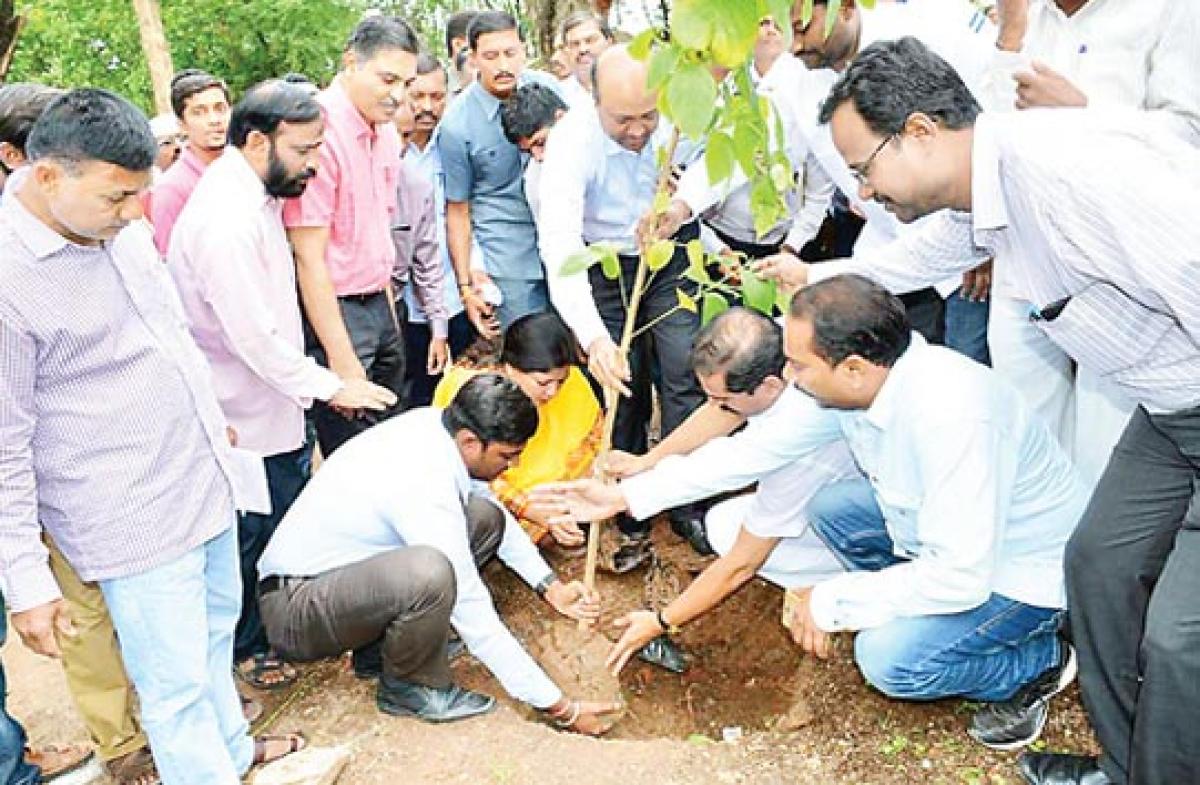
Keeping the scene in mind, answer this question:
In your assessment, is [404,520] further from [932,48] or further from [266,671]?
[932,48]

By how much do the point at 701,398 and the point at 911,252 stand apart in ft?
3.61

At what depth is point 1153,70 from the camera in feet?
8.05

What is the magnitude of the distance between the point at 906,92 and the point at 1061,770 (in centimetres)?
163

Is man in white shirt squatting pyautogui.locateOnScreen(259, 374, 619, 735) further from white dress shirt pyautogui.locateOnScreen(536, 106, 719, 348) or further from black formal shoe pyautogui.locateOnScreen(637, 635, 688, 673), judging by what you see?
white dress shirt pyautogui.locateOnScreen(536, 106, 719, 348)

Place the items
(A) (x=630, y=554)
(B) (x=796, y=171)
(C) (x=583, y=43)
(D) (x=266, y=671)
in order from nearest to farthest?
(D) (x=266, y=671)
(B) (x=796, y=171)
(A) (x=630, y=554)
(C) (x=583, y=43)

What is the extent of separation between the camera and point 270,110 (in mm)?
2943

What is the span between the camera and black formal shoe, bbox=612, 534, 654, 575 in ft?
12.6

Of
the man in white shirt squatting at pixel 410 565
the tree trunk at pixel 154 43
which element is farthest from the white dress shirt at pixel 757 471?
the tree trunk at pixel 154 43

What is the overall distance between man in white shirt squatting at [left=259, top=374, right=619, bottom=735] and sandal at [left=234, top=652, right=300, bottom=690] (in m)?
0.32

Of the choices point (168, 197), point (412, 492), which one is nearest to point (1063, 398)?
point (412, 492)

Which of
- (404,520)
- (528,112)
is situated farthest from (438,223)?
(404,520)

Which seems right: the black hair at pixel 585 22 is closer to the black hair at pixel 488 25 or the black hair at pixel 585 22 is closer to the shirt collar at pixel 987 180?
the black hair at pixel 488 25

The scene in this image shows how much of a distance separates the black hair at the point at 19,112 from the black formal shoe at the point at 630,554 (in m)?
2.36

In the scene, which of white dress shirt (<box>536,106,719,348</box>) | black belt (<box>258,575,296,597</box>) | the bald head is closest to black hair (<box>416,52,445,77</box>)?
white dress shirt (<box>536,106,719,348</box>)
